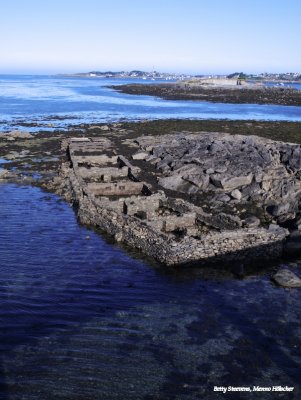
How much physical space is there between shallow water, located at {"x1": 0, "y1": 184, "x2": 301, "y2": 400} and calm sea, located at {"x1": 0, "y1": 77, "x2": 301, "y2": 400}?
0.11 feet

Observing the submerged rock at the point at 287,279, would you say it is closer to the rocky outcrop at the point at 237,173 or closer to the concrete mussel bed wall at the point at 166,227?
the concrete mussel bed wall at the point at 166,227

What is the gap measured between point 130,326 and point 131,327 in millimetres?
75

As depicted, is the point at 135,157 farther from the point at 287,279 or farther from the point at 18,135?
the point at 287,279

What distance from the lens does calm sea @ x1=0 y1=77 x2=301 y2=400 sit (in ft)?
38.5

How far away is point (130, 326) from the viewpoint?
1436cm

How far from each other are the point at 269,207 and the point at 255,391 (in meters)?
17.2

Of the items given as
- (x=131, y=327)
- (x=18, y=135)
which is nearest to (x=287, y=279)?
(x=131, y=327)

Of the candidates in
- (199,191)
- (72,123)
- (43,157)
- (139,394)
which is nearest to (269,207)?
(199,191)

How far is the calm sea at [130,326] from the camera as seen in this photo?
38.5ft

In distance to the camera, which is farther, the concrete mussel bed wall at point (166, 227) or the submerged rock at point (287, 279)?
the concrete mussel bed wall at point (166, 227)

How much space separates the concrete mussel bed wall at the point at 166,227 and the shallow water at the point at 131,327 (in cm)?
93

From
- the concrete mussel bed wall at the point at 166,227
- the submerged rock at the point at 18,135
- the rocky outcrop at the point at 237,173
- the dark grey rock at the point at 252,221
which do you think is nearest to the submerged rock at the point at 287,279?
the concrete mussel bed wall at the point at 166,227

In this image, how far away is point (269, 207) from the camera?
2722 centimetres

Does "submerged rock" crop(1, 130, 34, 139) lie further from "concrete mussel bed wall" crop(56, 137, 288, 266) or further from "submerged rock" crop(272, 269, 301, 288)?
"submerged rock" crop(272, 269, 301, 288)
